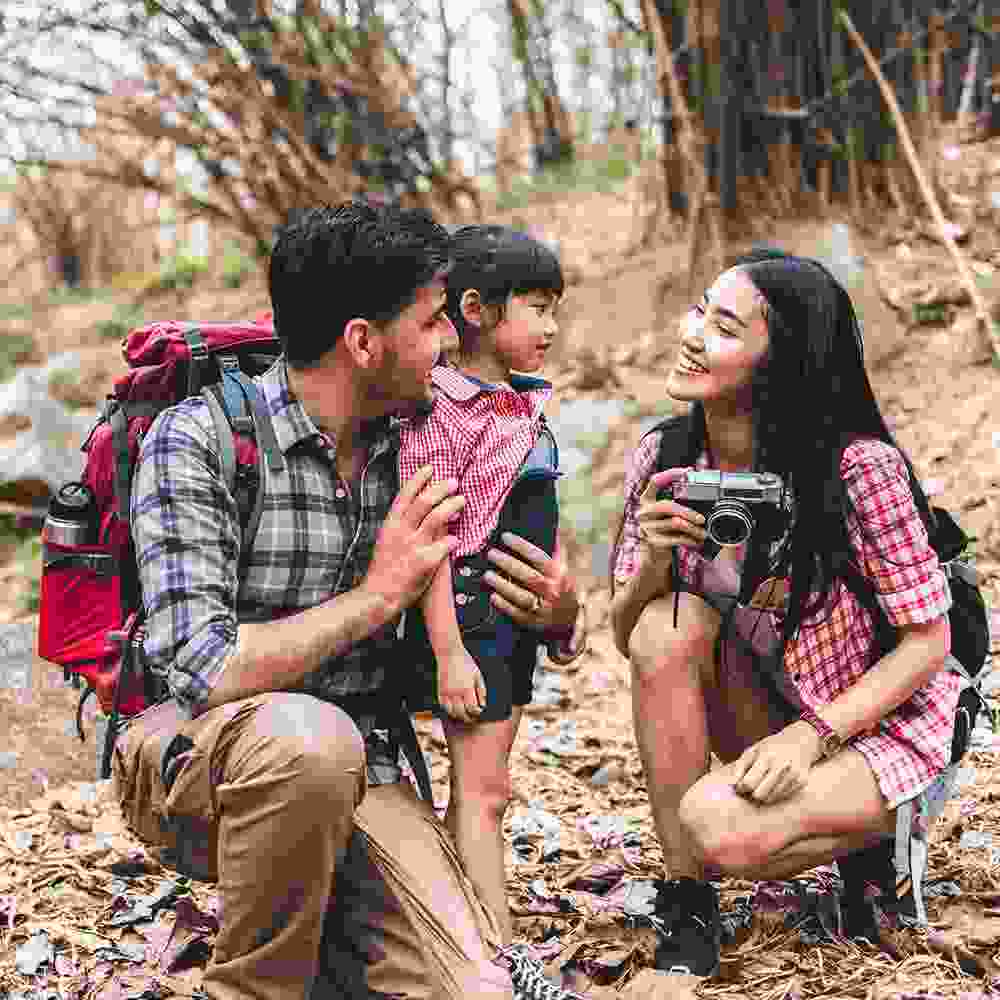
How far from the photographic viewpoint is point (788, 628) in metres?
2.65

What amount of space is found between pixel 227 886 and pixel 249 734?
26 centimetres

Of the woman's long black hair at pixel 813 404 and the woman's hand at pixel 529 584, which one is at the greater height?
the woman's long black hair at pixel 813 404

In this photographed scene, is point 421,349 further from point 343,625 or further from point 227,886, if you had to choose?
point 227,886

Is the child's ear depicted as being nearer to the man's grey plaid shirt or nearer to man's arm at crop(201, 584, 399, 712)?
the man's grey plaid shirt

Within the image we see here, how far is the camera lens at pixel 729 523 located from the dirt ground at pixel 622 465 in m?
0.81

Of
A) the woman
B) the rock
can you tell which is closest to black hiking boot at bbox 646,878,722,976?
the woman

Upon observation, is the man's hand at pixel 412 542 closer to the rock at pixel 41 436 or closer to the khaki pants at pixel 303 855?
the khaki pants at pixel 303 855

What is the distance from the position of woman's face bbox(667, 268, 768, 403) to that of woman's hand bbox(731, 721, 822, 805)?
67 cm

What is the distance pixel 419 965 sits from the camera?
2.40 m

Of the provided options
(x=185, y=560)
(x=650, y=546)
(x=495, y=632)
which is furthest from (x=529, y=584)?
(x=185, y=560)

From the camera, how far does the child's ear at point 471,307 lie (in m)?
2.83

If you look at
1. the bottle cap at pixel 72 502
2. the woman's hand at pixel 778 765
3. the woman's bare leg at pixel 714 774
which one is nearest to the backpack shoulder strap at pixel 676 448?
the woman's bare leg at pixel 714 774

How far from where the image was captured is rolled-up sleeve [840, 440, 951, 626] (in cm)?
253

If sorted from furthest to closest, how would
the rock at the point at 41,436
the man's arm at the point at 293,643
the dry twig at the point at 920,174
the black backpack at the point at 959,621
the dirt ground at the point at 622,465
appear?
the rock at the point at 41,436, the dry twig at the point at 920,174, the dirt ground at the point at 622,465, the black backpack at the point at 959,621, the man's arm at the point at 293,643
